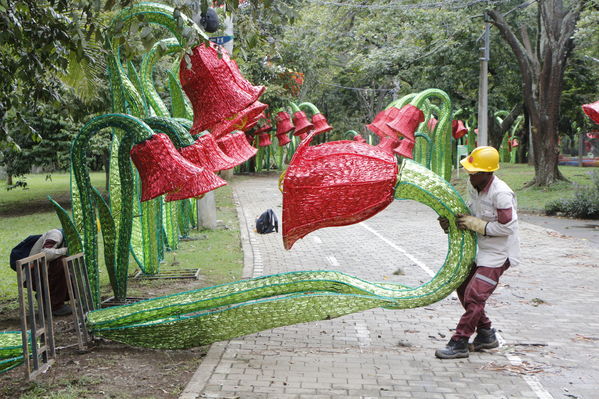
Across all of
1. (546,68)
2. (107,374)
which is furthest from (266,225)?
(546,68)

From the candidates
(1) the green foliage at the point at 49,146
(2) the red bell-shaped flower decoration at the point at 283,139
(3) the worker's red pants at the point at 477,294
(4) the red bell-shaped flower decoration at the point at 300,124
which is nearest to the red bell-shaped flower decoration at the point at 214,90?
(3) the worker's red pants at the point at 477,294

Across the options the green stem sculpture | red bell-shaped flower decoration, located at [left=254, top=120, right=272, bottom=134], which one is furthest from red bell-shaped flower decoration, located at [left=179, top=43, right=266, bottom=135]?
red bell-shaped flower decoration, located at [left=254, top=120, right=272, bottom=134]

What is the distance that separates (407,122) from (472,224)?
11.2m

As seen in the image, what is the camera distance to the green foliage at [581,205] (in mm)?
16188

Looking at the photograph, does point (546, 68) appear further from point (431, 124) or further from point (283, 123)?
point (283, 123)

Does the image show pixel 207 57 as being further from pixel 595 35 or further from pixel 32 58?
pixel 595 35

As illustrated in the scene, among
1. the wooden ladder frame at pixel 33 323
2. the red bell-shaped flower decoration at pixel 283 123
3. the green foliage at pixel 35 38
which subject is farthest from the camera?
the red bell-shaped flower decoration at pixel 283 123

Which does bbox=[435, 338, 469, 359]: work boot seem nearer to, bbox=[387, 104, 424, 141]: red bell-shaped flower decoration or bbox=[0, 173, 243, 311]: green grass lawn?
bbox=[0, 173, 243, 311]: green grass lawn

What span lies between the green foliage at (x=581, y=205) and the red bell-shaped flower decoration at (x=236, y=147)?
459 inches

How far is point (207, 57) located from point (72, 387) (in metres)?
2.97

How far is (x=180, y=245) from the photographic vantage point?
38.5 ft

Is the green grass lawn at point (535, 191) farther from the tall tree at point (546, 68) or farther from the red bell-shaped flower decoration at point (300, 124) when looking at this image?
the red bell-shaped flower decoration at point (300, 124)

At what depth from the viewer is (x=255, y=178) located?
31.3 meters

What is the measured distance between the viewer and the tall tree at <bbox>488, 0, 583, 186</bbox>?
19609 millimetres
